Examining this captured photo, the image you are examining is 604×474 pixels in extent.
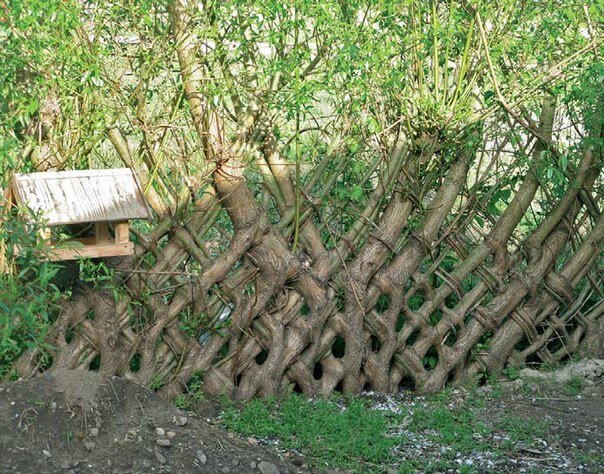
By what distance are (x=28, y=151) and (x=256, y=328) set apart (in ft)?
4.77

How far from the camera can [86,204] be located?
4504mm

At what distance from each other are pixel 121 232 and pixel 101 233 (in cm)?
10

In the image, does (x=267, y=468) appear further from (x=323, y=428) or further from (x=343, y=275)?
(x=343, y=275)

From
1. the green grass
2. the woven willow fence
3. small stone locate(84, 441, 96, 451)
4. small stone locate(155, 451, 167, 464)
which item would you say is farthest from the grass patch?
small stone locate(84, 441, 96, 451)

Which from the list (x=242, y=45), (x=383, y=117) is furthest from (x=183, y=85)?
(x=383, y=117)

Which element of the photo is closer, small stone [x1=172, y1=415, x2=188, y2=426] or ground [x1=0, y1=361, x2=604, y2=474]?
ground [x1=0, y1=361, x2=604, y2=474]

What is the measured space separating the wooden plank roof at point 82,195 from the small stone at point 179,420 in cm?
90

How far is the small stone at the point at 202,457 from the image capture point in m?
4.39

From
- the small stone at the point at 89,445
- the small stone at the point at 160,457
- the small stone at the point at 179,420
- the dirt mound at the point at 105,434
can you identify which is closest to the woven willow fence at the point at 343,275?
the dirt mound at the point at 105,434

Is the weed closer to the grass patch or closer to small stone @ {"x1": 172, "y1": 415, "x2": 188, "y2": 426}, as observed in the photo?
the grass patch

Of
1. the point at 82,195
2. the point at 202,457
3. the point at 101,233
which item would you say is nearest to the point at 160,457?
the point at 202,457

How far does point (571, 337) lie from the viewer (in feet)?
19.7

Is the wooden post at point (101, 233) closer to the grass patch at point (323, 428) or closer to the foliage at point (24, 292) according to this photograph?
the foliage at point (24, 292)

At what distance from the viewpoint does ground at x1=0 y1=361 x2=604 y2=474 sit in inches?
168
